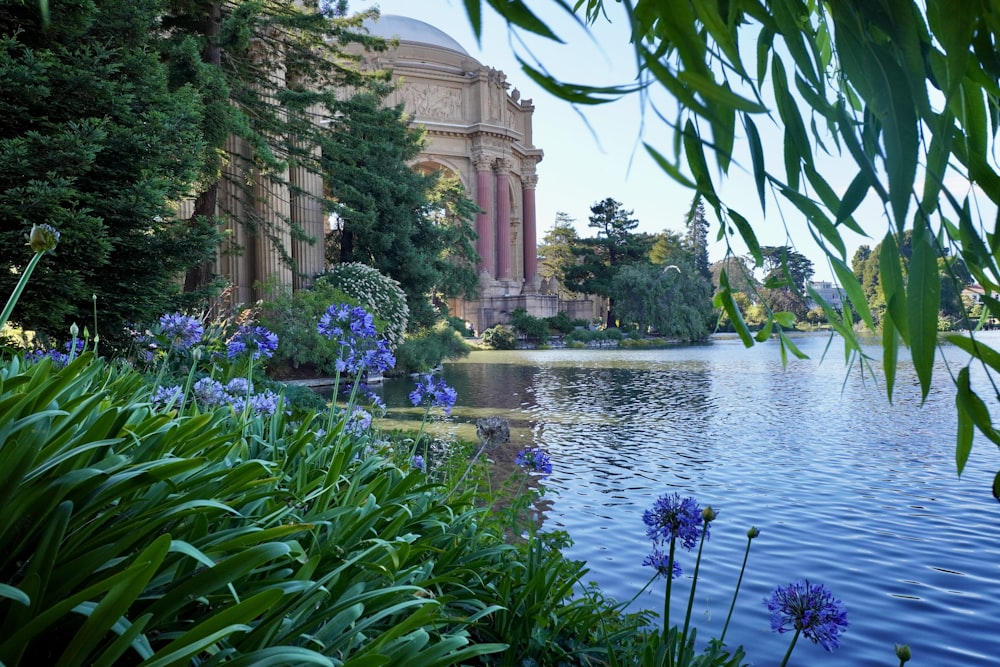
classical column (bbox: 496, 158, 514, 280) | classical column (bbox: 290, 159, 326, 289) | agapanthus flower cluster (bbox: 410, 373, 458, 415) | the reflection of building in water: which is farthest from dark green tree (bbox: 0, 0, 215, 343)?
classical column (bbox: 496, 158, 514, 280)

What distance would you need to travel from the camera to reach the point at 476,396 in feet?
37.8

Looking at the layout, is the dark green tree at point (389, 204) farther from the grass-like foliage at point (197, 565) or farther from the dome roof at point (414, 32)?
the dome roof at point (414, 32)

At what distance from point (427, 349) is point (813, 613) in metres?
14.9

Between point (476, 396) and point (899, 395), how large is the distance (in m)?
6.29

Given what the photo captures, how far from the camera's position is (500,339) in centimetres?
3147

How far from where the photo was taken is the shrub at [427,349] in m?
15.3

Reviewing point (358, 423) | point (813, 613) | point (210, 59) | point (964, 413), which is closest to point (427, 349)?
point (210, 59)

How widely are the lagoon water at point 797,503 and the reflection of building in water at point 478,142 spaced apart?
28.3 meters

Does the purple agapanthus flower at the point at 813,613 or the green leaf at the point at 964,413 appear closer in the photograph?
the green leaf at the point at 964,413

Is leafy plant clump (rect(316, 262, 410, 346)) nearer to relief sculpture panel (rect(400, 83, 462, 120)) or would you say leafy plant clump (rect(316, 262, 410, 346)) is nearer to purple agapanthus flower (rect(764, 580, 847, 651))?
purple agapanthus flower (rect(764, 580, 847, 651))

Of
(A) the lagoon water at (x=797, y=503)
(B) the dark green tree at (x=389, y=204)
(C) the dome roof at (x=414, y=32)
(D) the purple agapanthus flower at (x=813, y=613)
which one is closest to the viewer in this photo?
(D) the purple agapanthus flower at (x=813, y=613)

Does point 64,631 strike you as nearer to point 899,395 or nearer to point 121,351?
point 121,351

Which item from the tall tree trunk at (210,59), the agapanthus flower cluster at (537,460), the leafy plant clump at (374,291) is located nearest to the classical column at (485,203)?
the leafy plant clump at (374,291)

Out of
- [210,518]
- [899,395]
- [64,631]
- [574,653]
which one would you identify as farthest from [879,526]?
[899,395]
